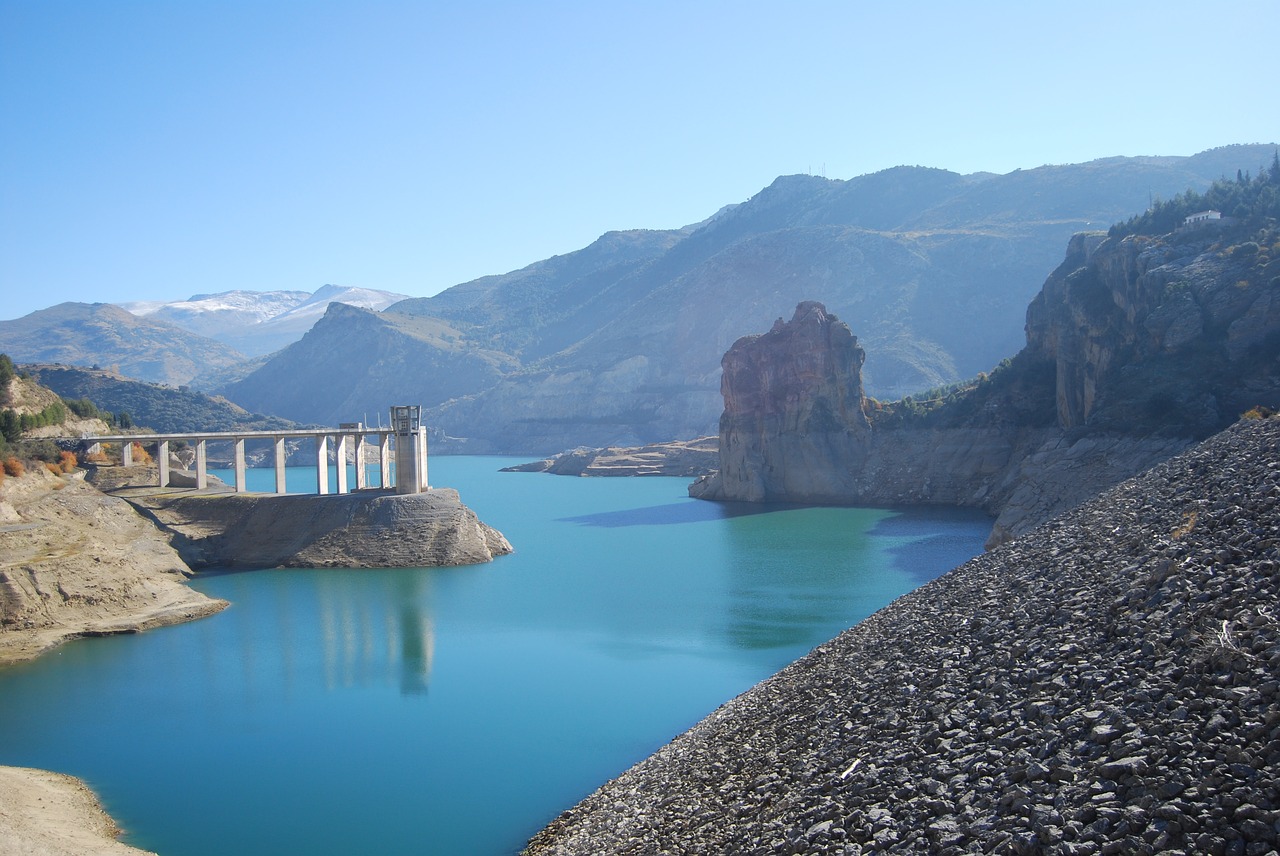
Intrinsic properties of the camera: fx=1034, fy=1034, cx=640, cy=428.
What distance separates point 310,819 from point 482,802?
131 inches

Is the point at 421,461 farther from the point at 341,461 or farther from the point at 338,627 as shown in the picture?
the point at 338,627

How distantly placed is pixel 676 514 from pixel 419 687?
4958 cm

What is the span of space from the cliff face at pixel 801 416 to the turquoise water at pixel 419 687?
1103 inches

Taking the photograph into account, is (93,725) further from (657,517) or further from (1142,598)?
(657,517)

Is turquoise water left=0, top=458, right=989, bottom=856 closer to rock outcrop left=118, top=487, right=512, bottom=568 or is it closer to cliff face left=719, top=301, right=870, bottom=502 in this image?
rock outcrop left=118, top=487, right=512, bottom=568

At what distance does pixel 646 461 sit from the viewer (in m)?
128

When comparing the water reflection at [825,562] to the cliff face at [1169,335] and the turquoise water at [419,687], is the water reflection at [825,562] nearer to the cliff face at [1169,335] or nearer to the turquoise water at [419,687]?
the turquoise water at [419,687]

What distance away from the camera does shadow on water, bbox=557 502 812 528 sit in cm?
7425

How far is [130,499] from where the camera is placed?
54.5 m

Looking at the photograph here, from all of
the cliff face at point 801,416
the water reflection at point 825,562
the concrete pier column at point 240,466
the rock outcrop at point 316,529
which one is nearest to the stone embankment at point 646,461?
the cliff face at point 801,416

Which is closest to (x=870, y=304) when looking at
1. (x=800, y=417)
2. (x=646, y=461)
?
(x=646, y=461)

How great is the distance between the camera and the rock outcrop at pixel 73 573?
36.0 meters

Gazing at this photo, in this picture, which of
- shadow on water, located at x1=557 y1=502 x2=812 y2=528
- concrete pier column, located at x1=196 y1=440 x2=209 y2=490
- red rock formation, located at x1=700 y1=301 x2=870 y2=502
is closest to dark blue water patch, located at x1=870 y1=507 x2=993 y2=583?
red rock formation, located at x1=700 y1=301 x2=870 y2=502

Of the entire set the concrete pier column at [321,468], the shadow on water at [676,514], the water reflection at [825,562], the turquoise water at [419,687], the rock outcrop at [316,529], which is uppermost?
the concrete pier column at [321,468]
